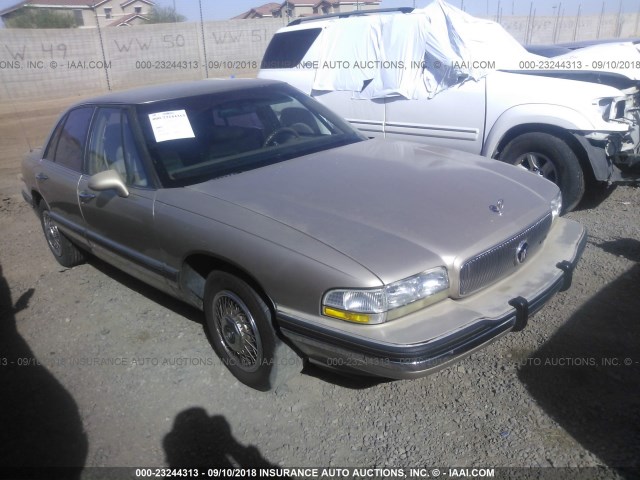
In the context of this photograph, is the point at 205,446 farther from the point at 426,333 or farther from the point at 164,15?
the point at 164,15

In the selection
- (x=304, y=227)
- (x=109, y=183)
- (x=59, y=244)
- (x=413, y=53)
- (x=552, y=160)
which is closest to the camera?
(x=304, y=227)

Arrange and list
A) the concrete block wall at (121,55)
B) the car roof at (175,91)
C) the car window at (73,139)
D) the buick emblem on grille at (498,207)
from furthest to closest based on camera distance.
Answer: the concrete block wall at (121,55)
the car window at (73,139)
the car roof at (175,91)
the buick emblem on grille at (498,207)

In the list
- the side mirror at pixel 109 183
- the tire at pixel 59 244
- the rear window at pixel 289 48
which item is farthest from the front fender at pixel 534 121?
the tire at pixel 59 244

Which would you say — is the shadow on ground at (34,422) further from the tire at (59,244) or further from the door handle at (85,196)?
the tire at (59,244)

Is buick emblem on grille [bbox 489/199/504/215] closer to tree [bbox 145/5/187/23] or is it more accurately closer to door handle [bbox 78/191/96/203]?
door handle [bbox 78/191/96/203]

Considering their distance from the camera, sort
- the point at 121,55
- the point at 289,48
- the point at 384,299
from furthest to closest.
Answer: the point at 121,55, the point at 289,48, the point at 384,299

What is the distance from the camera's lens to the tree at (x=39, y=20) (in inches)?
1485

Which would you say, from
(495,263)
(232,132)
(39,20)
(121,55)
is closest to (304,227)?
(495,263)

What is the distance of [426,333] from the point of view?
2.42m

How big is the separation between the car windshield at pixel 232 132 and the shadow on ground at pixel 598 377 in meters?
2.01

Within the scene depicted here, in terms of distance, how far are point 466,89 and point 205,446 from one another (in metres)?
4.49

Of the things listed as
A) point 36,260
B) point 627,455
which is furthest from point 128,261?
point 627,455

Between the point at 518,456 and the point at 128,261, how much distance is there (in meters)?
2.70

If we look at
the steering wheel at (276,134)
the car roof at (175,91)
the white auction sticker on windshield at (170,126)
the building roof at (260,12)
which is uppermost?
the car roof at (175,91)
